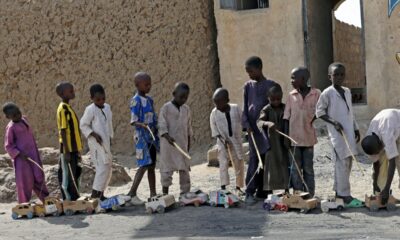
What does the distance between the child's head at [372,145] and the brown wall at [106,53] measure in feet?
16.3

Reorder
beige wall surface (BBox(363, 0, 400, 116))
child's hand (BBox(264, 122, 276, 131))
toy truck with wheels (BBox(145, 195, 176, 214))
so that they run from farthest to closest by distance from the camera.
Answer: beige wall surface (BBox(363, 0, 400, 116)) → toy truck with wheels (BBox(145, 195, 176, 214)) → child's hand (BBox(264, 122, 276, 131))

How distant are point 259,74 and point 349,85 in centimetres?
751

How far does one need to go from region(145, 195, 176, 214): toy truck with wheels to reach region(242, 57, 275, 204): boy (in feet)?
2.60

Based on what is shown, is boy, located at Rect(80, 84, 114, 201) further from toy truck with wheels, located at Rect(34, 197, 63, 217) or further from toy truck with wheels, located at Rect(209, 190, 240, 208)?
toy truck with wheels, located at Rect(209, 190, 240, 208)

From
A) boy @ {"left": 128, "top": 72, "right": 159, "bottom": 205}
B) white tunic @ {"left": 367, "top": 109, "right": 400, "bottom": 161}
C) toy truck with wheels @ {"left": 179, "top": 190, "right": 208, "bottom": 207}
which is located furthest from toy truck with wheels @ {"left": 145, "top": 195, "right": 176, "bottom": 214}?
white tunic @ {"left": 367, "top": 109, "right": 400, "bottom": 161}

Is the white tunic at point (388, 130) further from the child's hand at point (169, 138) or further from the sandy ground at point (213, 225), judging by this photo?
the child's hand at point (169, 138)

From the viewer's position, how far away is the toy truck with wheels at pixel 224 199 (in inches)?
259

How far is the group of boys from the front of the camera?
20.6 feet

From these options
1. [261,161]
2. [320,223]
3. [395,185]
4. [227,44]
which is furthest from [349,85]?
[320,223]

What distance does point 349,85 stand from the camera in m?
13.9

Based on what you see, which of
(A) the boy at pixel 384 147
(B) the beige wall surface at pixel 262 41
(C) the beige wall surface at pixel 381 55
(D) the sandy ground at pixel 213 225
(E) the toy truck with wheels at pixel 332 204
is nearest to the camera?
(D) the sandy ground at pixel 213 225

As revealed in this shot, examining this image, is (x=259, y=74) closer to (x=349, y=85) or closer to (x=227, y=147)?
(x=227, y=147)

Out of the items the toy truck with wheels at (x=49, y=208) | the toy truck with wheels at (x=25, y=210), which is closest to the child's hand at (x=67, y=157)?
the toy truck with wheels at (x=49, y=208)

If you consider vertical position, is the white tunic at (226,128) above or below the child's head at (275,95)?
below
